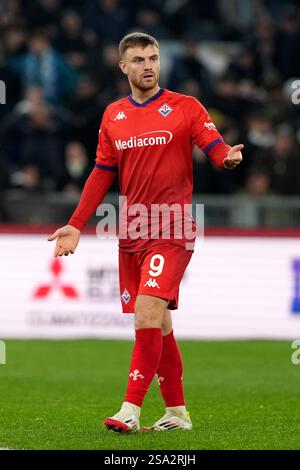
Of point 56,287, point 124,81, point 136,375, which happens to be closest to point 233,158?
point 136,375

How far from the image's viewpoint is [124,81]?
18828 millimetres

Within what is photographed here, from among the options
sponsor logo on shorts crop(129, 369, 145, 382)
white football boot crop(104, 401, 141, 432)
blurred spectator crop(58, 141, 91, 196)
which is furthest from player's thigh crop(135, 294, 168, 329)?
blurred spectator crop(58, 141, 91, 196)

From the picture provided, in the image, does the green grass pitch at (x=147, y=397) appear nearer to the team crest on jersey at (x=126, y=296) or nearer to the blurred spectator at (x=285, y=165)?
the team crest on jersey at (x=126, y=296)

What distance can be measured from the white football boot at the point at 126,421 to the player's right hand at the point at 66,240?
112 cm

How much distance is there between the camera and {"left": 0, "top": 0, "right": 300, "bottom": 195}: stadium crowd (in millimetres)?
17172

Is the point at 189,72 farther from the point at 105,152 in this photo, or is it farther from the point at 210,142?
the point at 210,142

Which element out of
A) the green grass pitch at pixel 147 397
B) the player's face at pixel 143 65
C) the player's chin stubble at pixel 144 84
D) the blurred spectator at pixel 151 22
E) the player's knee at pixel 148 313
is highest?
the blurred spectator at pixel 151 22

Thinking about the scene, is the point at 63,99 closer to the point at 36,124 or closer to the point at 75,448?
the point at 36,124

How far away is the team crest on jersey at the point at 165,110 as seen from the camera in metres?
7.99

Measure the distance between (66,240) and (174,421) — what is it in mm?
1411

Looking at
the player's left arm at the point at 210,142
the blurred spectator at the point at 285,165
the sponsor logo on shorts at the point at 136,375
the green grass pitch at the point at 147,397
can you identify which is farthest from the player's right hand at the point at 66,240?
the blurred spectator at the point at 285,165

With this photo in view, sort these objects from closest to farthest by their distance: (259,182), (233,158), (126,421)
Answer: (233,158) → (126,421) → (259,182)

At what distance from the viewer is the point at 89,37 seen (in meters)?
20.0

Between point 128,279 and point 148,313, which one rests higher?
point 128,279
